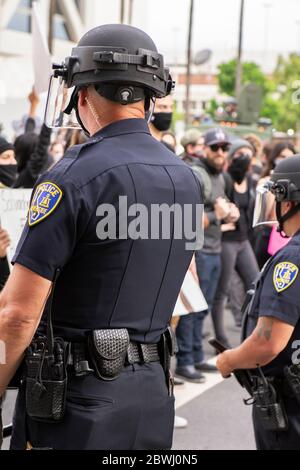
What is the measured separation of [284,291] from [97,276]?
1.18 meters

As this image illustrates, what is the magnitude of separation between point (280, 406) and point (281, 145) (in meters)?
6.22

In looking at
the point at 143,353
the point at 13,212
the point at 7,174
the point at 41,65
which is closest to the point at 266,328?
the point at 143,353

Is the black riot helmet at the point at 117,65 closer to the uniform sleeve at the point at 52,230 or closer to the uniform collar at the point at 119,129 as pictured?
the uniform collar at the point at 119,129

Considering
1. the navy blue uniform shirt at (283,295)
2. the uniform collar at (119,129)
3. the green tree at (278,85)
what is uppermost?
the uniform collar at (119,129)

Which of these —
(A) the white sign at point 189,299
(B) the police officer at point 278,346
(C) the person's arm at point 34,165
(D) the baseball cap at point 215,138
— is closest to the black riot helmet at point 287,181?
(B) the police officer at point 278,346

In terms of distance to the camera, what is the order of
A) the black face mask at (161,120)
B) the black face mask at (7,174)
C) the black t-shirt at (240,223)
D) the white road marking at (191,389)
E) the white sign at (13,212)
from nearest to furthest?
the white sign at (13,212), the black face mask at (7,174), the black face mask at (161,120), the white road marking at (191,389), the black t-shirt at (240,223)

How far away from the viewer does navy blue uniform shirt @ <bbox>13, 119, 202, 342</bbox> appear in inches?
109

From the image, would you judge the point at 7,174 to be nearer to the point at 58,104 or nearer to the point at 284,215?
the point at 284,215

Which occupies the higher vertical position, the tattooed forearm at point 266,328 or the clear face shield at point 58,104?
the clear face shield at point 58,104

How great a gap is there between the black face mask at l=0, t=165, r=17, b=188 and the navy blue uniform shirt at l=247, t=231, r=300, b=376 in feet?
8.91

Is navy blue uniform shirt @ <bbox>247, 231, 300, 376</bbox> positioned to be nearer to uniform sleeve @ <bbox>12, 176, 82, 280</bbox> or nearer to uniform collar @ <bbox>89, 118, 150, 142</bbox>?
uniform collar @ <bbox>89, 118, 150, 142</bbox>

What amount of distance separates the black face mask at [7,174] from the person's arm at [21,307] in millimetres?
3482

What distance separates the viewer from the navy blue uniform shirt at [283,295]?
3.78 meters

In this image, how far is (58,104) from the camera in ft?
10.6
